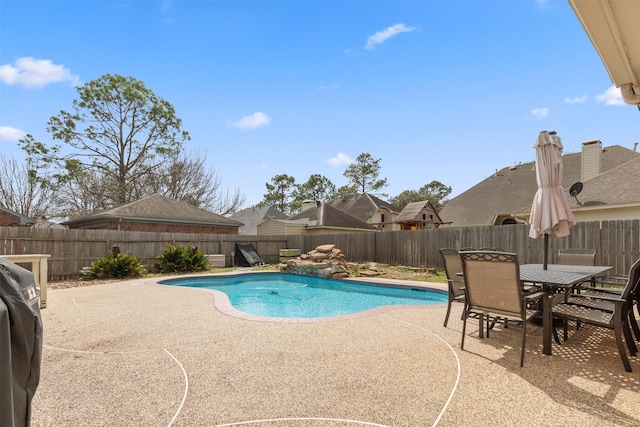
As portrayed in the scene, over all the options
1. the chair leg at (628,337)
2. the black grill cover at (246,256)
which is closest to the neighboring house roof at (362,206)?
the black grill cover at (246,256)

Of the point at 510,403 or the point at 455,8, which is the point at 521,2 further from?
the point at 510,403

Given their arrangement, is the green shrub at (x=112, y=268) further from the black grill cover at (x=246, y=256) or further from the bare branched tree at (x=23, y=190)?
the bare branched tree at (x=23, y=190)

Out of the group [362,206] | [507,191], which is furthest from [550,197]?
[362,206]

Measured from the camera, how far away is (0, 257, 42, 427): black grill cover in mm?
748

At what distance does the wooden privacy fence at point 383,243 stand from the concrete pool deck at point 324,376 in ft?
17.0

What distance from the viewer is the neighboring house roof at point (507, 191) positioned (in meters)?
15.6

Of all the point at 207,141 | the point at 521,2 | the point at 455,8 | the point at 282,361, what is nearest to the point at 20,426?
the point at 282,361

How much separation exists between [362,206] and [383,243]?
1356 centimetres

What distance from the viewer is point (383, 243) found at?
13930mm

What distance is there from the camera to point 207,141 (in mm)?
25547

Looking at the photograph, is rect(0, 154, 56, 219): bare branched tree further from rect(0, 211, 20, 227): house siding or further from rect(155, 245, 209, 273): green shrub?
rect(155, 245, 209, 273): green shrub

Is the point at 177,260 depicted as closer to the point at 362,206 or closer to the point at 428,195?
the point at 362,206

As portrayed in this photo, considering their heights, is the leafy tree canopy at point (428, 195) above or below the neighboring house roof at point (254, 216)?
above

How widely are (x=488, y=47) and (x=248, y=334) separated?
9.73m
